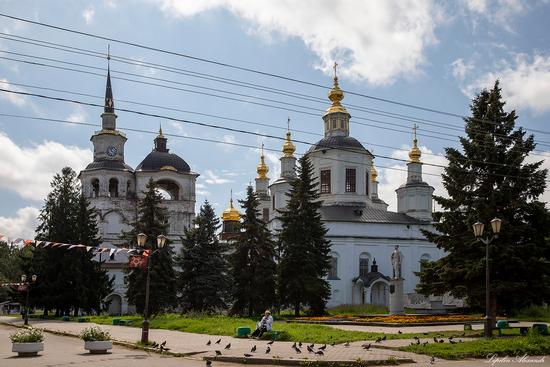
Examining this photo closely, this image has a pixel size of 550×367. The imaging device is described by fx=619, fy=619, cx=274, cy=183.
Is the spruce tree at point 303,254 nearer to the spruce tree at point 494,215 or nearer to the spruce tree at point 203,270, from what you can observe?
the spruce tree at point 203,270

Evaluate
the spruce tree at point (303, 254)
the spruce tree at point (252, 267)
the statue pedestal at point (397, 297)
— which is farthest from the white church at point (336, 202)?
the spruce tree at point (252, 267)

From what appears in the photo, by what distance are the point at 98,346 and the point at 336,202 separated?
1744 inches

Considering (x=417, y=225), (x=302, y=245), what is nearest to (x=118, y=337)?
(x=302, y=245)

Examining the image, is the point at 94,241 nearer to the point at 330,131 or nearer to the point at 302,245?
the point at 302,245

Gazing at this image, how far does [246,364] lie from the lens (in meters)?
14.4

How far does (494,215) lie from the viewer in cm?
2317

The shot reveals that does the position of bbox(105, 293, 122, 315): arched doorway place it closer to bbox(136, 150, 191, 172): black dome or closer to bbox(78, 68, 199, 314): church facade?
bbox(78, 68, 199, 314): church facade

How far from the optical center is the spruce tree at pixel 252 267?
36500 mm

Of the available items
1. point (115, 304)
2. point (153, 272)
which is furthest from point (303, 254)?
point (115, 304)

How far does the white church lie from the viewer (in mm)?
56219

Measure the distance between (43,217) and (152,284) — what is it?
48.5 feet

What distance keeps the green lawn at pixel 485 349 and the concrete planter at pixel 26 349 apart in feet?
31.4

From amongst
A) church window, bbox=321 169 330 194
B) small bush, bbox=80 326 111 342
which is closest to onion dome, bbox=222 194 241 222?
church window, bbox=321 169 330 194

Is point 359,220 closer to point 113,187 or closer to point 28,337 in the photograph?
point 113,187
